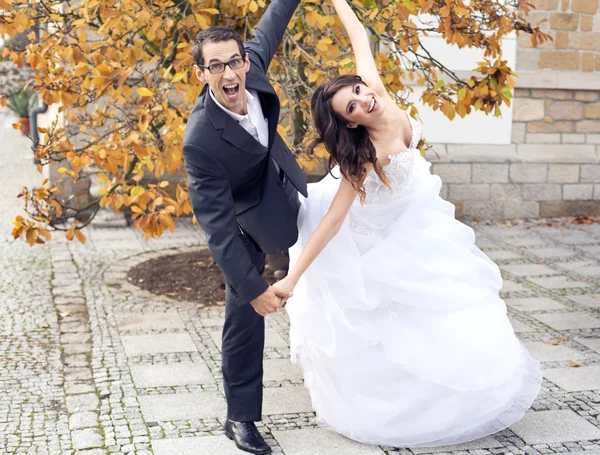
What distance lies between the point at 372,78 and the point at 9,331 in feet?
10.4

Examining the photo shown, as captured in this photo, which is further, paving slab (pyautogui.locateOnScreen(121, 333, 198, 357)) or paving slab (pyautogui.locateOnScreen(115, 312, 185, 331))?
paving slab (pyautogui.locateOnScreen(115, 312, 185, 331))

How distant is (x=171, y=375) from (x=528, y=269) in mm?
3676

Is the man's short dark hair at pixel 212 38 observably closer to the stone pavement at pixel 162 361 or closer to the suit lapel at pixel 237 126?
the suit lapel at pixel 237 126

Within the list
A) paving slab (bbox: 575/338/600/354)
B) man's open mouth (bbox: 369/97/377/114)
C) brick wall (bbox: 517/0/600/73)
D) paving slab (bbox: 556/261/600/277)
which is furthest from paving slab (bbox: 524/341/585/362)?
brick wall (bbox: 517/0/600/73)

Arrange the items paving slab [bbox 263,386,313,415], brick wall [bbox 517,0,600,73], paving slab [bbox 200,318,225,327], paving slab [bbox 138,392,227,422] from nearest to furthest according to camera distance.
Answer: paving slab [bbox 138,392,227,422] → paving slab [bbox 263,386,313,415] → paving slab [bbox 200,318,225,327] → brick wall [bbox 517,0,600,73]

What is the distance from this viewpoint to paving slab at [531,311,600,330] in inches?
214

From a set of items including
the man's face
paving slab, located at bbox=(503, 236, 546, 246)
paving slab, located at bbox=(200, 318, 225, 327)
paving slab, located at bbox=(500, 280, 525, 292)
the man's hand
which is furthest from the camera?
paving slab, located at bbox=(503, 236, 546, 246)

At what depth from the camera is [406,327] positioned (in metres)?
3.59

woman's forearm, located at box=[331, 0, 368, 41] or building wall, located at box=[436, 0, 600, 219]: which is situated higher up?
woman's forearm, located at box=[331, 0, 368, 41]

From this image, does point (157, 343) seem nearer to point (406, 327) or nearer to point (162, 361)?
point (162, 361)

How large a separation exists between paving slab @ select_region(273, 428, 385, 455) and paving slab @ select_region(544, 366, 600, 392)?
1.34 meters

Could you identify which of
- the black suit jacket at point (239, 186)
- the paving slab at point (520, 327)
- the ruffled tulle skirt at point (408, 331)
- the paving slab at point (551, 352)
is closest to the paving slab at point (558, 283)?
the paving slab at point (520, 327)

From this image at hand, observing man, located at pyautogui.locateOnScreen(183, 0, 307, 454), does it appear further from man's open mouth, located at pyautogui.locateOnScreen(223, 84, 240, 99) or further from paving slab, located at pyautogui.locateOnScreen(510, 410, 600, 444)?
paving slab, located at pyautogui.locateOnScreen(510, 410, 600, 444)

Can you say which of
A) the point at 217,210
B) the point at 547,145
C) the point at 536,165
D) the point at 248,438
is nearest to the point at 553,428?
the point at 248,438
